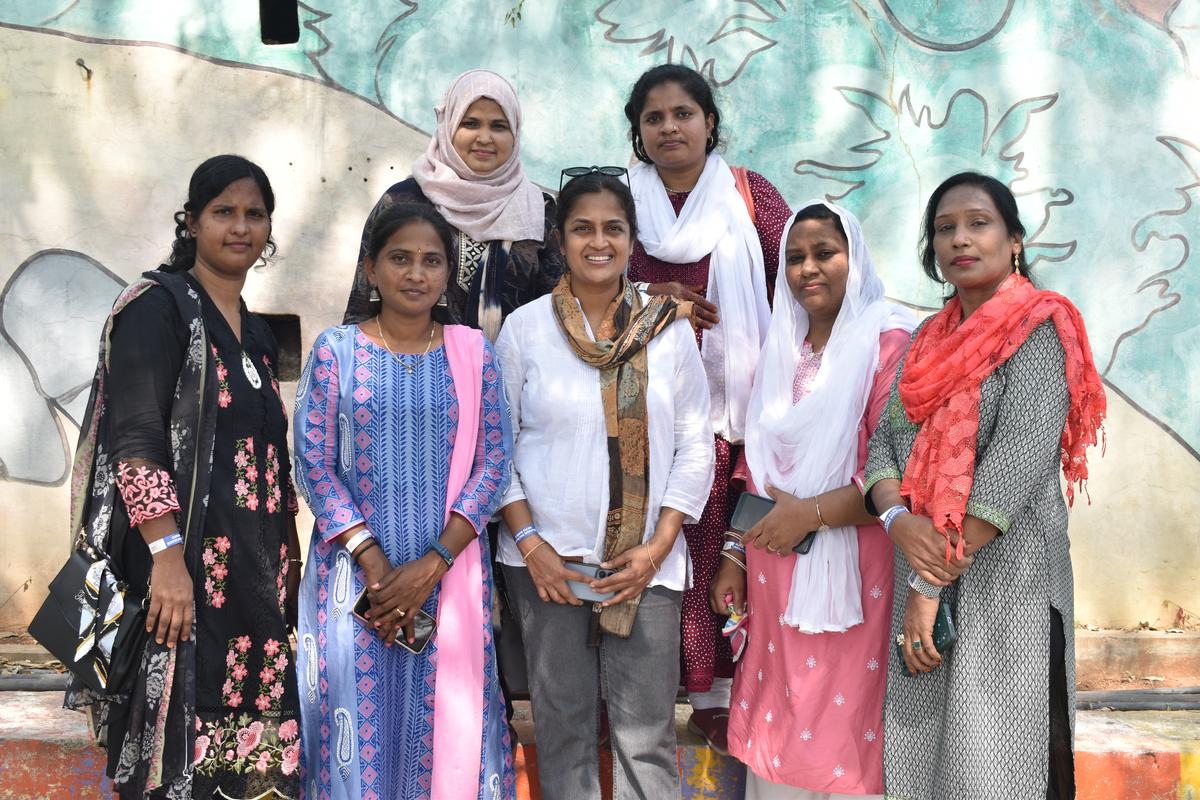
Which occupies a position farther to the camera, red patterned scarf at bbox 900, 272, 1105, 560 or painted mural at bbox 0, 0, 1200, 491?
painted mural at bbox 0, 0, 1200, 491

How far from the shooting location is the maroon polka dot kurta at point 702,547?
10.1 feet

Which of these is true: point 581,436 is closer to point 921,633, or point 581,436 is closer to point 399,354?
point 399,354

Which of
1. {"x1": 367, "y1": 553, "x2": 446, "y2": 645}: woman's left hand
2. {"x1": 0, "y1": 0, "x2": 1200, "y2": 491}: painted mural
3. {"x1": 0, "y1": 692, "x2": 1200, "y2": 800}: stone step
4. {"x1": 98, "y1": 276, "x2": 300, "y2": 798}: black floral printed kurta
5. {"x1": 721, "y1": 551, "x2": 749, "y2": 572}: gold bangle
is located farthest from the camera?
{"x1": 0, "y1": 0, "x2": 1200, "y2": 491}: painted mural

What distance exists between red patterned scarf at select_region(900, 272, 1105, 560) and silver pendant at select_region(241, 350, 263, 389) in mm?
1592

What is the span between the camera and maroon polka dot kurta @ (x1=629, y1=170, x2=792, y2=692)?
3072 mm

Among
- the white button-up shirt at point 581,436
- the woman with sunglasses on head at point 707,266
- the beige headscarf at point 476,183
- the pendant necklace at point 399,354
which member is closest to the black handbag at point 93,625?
the pendant necklace at point 399,354

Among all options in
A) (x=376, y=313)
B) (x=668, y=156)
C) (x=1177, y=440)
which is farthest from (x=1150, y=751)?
(x=376, y=313)

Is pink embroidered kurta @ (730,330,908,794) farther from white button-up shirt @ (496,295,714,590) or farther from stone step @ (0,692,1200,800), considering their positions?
stone step @ (0,692,1200,800)

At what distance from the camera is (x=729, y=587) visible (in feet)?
9.93

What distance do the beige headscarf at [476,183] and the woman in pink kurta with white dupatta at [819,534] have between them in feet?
2.66

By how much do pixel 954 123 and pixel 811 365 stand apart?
7.66 feet

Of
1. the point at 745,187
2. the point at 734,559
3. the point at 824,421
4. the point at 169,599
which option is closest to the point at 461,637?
the point at 169,599

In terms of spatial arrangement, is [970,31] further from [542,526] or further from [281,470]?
[281,470]

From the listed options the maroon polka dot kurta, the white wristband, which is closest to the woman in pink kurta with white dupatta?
the maroon polka dot kurta
